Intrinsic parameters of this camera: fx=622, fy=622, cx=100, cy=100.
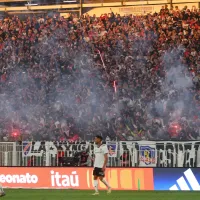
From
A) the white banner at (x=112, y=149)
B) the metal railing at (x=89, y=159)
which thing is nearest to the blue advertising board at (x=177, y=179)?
the metal railing at (x=89, y=159)

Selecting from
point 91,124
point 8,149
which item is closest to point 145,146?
point 8,149

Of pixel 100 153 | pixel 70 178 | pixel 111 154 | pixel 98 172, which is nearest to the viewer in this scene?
pixel 100 153

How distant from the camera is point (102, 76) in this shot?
31.2 m

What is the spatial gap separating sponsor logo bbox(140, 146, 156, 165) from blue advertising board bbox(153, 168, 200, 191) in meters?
Result: 1.32

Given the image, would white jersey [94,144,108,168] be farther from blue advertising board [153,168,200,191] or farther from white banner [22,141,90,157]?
Result: white banner [22,141,90,157]

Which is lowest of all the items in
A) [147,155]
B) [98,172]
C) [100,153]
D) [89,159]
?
[98,172]

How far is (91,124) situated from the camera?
28812mm

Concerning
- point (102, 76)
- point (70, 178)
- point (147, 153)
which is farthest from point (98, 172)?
point (102, 76)

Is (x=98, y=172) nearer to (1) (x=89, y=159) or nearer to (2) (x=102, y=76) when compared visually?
(1) (x=89, y=159)

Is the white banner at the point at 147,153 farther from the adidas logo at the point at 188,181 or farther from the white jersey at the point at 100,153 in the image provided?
the white jersey at the point at 100,153

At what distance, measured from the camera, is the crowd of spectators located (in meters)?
28.1

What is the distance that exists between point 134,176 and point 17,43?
14.9 metres

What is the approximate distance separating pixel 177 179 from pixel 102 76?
11578mm
